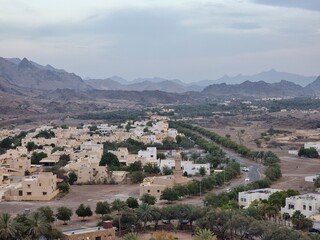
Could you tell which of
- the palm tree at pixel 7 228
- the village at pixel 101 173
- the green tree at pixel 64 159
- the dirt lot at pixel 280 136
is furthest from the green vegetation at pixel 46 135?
the palm tree at pixel 7 228

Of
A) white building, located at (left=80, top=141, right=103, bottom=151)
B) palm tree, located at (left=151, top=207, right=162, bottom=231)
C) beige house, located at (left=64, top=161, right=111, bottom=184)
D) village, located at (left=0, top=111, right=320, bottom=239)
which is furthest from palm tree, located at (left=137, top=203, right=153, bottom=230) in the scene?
white building, located at (left=80, top=141, right=103, bottom=151)

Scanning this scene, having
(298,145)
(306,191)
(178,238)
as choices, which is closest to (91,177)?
(306,191)

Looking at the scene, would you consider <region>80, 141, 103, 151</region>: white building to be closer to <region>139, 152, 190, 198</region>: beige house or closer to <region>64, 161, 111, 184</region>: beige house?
<region>64, 161, 111, 184</region>: beige house

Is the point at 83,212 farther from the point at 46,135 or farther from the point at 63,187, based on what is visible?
the point at 46,135

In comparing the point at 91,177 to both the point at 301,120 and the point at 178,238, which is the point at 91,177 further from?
the point at 301,120

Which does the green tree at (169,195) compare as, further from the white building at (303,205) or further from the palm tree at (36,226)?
the palm tree at (36,226)

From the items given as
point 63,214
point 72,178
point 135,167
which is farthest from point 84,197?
point 135,167
